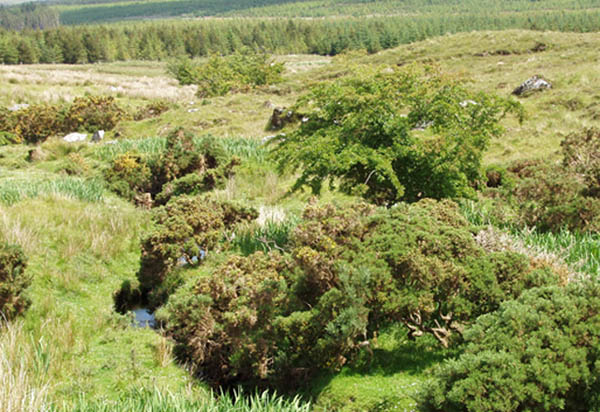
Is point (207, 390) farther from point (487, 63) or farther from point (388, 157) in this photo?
point (487, 63)

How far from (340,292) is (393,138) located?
507 cm

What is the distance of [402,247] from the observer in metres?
5.67

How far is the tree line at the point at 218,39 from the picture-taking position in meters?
88.5

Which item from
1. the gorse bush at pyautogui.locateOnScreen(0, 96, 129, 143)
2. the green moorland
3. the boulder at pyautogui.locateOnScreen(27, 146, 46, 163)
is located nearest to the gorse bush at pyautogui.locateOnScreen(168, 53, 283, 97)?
the gorse bush at pyautogui.locateOnScreen(0, 96, 129, 143)

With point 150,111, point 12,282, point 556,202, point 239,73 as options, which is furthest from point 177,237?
point 239,73

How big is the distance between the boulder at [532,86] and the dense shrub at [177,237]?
49.8 ft

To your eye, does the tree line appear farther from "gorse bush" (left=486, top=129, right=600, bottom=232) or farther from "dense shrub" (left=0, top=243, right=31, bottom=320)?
"dense shrub" (left=0, top=243, right=31, bottom=320)

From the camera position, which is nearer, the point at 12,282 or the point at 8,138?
the point at 12,282

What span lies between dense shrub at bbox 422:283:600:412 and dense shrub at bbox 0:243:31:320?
5405mm

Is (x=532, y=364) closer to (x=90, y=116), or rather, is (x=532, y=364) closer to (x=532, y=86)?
(x=532, y=86)

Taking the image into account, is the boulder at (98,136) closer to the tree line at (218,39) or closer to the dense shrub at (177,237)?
the dense shrub at (177,237)

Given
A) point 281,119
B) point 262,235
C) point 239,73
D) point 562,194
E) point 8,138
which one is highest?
point 562,194

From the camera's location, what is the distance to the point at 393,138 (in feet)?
32.1

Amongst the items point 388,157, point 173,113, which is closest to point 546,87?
point 388,157
